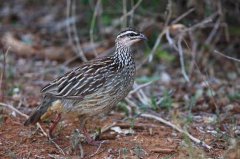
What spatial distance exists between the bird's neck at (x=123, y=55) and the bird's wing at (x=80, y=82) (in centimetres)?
23

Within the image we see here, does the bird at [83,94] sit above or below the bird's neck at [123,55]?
below

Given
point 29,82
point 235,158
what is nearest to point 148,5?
point 29,82

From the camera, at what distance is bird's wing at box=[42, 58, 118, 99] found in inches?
265

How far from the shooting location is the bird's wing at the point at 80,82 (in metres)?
6.73

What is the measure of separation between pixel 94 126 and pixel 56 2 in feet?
22.7

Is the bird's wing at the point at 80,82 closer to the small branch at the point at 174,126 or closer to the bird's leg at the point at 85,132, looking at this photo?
the bird's leg at the point at 85,132

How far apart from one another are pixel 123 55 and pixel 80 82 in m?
0.76

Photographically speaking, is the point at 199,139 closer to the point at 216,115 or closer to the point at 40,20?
the point at 216,115

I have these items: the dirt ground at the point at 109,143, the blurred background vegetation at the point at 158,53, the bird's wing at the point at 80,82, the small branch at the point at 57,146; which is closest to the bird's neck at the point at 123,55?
the bird's wing at the point at 80,82

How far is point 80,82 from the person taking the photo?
681 cm

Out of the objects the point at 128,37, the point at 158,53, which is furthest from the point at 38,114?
the point at 158,53

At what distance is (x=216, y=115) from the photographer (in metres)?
7.97

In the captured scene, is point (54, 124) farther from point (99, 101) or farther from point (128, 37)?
point (128, 37)

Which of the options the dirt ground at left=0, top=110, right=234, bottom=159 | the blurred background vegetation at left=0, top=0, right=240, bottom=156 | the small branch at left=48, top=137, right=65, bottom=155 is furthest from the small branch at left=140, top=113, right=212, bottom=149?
the small branch at left=48, top=137, right=65, bottom=155
